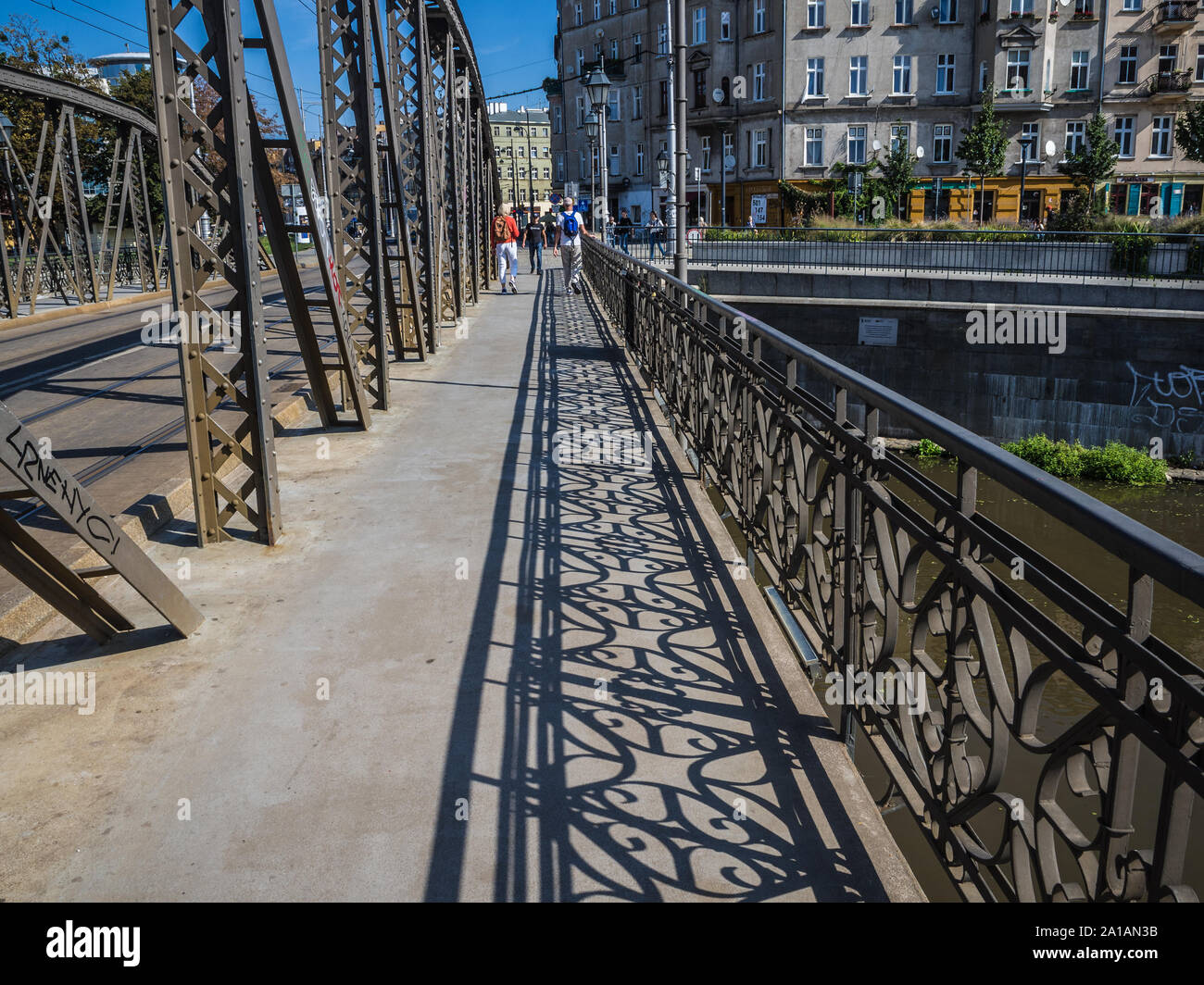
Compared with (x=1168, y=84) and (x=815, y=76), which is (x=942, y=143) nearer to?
(x=815, y=76)

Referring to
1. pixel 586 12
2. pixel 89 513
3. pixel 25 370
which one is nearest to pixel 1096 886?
pixel 89 513

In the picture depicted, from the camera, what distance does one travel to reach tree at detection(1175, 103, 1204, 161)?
4278 centimetres

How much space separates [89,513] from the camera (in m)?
3.88

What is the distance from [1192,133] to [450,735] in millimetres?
50441

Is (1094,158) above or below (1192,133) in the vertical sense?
below

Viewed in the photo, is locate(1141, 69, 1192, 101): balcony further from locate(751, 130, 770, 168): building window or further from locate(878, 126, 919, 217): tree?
locate(751, 130, 770, 168): building window

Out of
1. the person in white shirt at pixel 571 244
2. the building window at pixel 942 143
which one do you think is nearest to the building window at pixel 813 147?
the building window at pixel 942 143

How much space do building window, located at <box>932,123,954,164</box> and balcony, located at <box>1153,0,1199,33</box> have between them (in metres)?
10.2

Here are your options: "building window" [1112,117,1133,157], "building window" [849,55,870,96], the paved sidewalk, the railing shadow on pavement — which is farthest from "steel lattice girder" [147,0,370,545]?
"building window" [1112,117,1133,157]

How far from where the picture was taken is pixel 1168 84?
4706 centimetres

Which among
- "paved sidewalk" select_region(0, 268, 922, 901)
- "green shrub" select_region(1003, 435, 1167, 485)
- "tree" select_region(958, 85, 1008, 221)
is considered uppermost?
"tree" select_region(958, 85, 1008, 221)

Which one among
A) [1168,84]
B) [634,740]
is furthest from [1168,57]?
[634,740]

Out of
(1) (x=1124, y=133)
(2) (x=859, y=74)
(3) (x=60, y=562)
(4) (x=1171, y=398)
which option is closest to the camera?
(3) (x=60, y=562)
